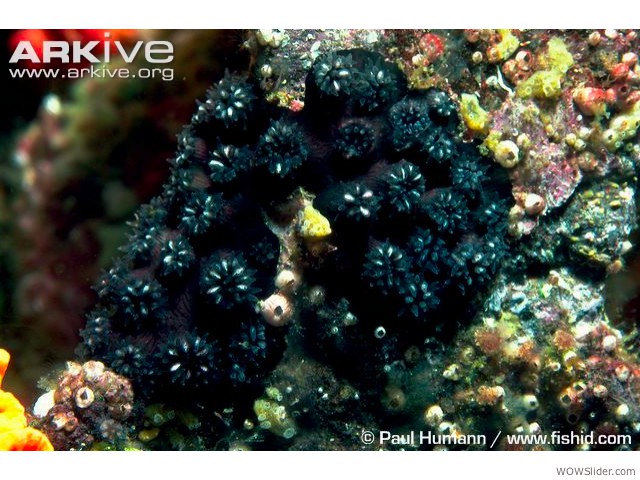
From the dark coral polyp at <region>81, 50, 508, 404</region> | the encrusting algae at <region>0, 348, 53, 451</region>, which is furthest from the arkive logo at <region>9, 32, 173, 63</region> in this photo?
the encrusting algae at <region>0, 348, 53, 451</region>

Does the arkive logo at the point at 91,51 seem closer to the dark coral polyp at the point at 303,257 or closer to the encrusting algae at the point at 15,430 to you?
the dark coral polyp at the point at 303,257

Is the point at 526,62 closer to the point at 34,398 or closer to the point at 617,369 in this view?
the point at 617,369

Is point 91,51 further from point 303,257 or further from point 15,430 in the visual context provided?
point 15,430

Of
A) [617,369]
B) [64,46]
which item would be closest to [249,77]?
[64,46]

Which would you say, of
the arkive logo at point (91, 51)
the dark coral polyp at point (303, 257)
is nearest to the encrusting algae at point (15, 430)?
the dark coral polyp at point (303, 257)

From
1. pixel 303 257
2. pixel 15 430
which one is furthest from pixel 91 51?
pixel 15 430
